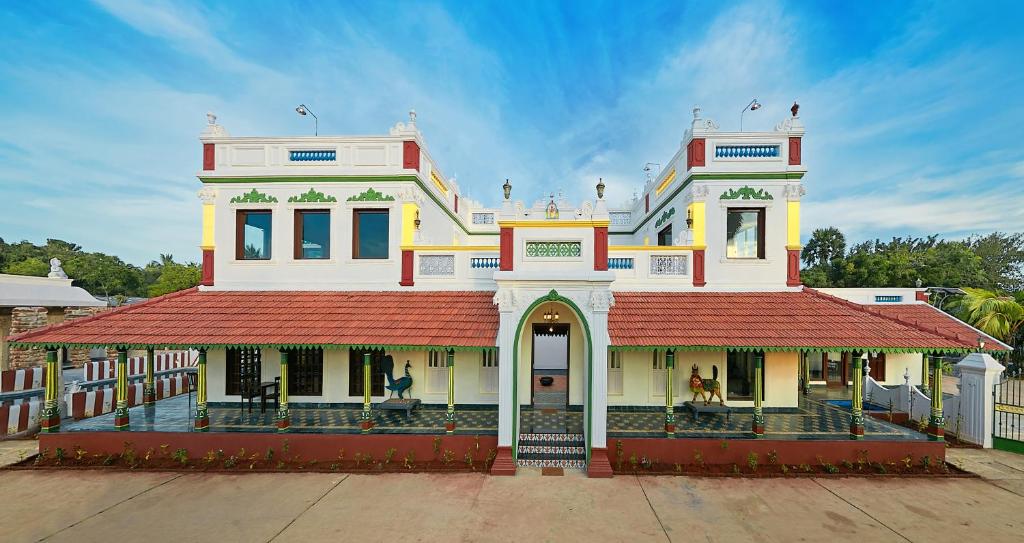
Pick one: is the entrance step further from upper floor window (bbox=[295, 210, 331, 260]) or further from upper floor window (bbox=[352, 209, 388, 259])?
upper floor window (bbox=[295, 210, 331, 260])

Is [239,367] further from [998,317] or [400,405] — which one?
[998,317]

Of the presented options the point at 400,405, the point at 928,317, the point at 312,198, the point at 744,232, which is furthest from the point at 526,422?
the point at 928,317

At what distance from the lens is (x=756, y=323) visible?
993 centimetres

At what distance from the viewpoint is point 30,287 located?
18.0m

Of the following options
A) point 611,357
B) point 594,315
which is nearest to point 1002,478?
point 611,357

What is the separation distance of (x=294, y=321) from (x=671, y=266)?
1110 cm

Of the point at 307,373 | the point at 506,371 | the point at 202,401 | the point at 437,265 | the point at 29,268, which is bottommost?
the point at 202,401

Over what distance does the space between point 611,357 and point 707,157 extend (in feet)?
22.9

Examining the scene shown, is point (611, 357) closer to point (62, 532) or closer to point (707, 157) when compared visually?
point (707, 157)

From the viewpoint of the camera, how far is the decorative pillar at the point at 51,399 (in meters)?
9.48

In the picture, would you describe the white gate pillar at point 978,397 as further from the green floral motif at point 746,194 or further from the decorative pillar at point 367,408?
the decorative pillar at point 367,408

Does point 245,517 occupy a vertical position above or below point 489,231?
below

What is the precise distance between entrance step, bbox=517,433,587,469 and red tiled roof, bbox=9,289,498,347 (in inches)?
115

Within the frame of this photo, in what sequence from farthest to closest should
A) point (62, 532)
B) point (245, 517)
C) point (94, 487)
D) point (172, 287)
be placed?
point (172, 287)
point (94, 487)
point (245, 517)
point (62, 532)
